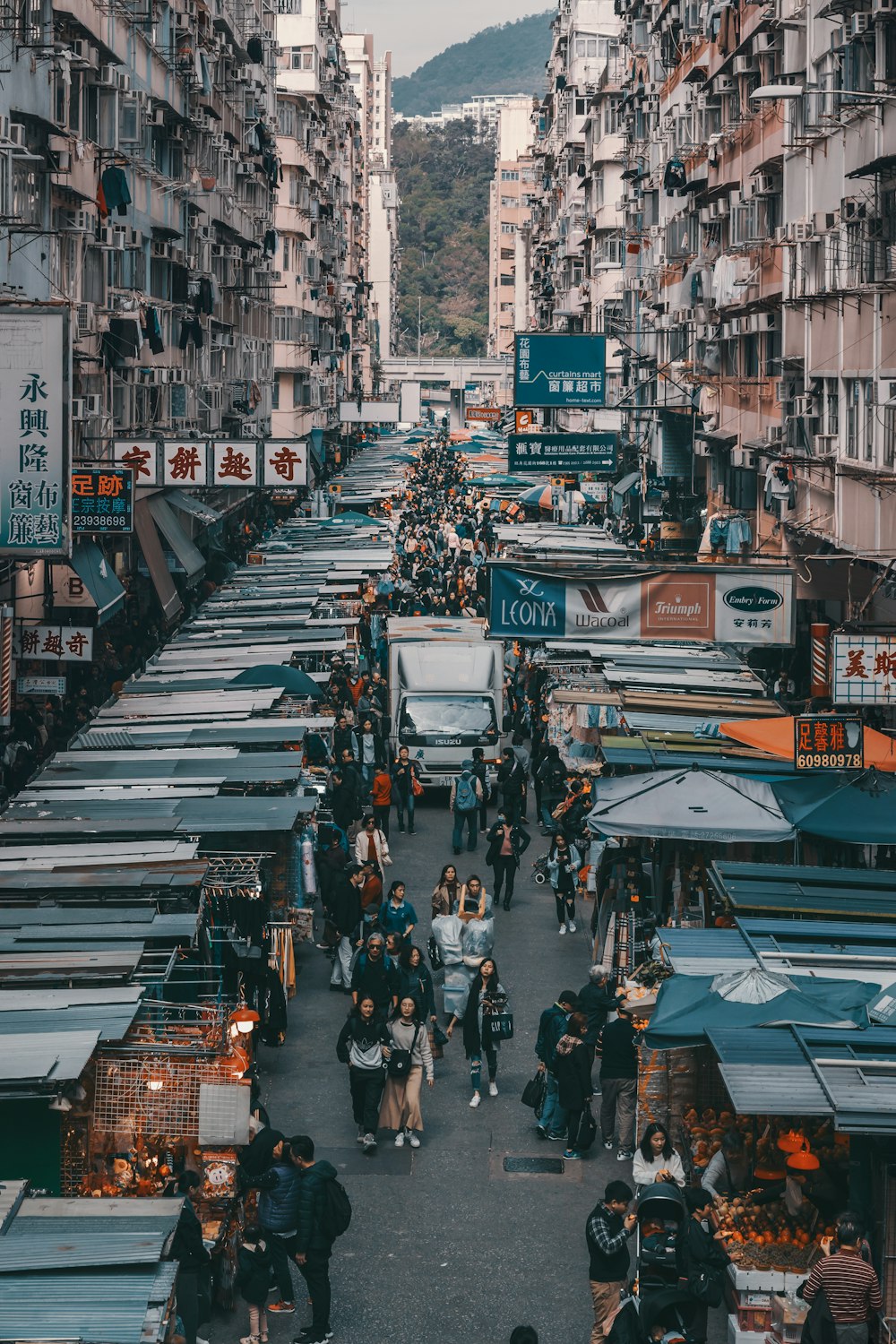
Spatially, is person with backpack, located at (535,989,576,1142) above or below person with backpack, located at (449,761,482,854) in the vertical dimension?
below

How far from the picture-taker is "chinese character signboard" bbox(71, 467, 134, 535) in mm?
24938

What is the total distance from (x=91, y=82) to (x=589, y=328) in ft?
127

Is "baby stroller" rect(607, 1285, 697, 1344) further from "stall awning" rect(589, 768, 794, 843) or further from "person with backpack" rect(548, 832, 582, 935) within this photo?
"person with backpack" rect(548, 832, 582, 935)

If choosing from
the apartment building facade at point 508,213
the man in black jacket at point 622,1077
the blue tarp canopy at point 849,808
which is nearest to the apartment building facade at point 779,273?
the blue tarp canopy at point 849,808

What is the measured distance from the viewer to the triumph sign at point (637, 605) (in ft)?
64.7

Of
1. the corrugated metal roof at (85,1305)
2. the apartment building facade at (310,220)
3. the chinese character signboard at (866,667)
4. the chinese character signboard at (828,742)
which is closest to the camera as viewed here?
the corrugated metal roof at (85,1305)

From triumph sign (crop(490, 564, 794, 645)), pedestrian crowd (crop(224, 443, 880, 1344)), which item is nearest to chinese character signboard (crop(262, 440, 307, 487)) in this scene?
pedestrian crowd (crop(224, 443, 880, 1344))

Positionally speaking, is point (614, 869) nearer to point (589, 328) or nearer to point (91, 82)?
point (91, 82)

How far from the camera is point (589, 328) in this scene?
67.5 m

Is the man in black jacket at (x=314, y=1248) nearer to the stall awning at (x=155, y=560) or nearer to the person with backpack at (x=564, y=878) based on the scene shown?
the person with backpack at (x=564, y=878)

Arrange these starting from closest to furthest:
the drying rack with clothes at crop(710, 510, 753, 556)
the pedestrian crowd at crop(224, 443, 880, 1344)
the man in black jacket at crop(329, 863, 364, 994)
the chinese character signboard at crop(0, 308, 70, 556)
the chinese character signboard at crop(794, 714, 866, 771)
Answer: the pedestrian crowd at crop(224, 443, 880, 1344) < the chinese character signboard at crop(794, 714, 866, 771) < the man in black jacket at crop(329, 863, 364, 994) < the chinese character signboard at crop(0, 308, 70, 556) < the drying rack with clothes at crop(710, 510, 753, 556)

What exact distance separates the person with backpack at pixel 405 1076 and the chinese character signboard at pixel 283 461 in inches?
712

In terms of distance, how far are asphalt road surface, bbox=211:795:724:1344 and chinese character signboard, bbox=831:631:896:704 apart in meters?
3.98

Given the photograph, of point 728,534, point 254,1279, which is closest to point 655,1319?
point 254,1279
